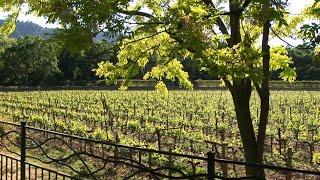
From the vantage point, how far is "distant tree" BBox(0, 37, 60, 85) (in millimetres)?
81000

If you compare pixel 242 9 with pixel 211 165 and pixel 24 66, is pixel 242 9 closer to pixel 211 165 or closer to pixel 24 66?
pixel 211 165

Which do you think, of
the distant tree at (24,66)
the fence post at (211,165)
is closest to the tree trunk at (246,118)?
the fence post at (211,165)

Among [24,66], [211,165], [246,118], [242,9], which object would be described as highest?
Answer: [24,66]

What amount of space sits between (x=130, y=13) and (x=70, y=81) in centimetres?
8190

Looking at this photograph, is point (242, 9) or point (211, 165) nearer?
point (211, 165)

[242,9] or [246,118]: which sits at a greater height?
[242,9]

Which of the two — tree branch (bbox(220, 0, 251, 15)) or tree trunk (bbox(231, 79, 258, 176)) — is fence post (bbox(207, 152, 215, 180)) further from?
tree trunk (bbox(231, 79, 258, 176))

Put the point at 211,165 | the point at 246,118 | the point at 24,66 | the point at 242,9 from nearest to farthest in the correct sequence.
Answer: the point at 211,165, the point at 242,9, the point at 246,118, the point at 24,66

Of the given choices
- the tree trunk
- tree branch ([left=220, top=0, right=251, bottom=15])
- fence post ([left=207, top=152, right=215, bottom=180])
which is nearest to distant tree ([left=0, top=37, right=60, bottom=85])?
the tree trunk

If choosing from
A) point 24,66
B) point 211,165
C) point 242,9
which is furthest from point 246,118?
point 24,66

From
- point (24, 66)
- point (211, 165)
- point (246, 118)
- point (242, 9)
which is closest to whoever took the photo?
point (211, 165)

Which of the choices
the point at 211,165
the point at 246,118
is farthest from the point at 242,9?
Result: the point at 211,165

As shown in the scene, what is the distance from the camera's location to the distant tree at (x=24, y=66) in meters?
81.0

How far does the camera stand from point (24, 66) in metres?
81.9
